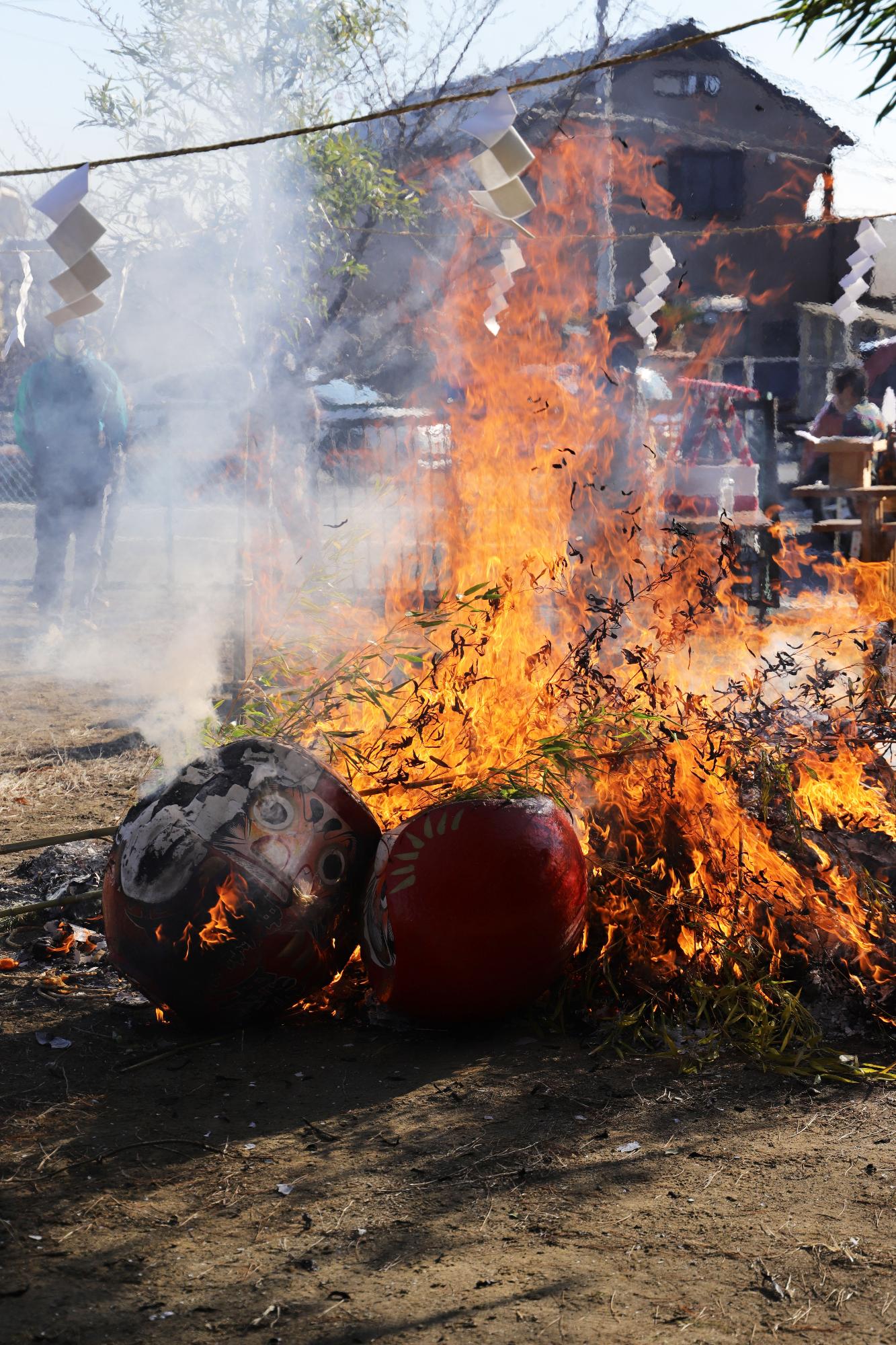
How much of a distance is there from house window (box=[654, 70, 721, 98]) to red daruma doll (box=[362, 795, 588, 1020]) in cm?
3009

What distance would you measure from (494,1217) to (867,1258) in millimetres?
906

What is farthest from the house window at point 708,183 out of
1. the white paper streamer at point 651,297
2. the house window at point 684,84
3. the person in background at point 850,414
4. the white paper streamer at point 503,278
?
the person in background at point 850,414

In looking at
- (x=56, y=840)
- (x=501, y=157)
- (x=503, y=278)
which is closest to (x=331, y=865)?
(x=56, y=840)

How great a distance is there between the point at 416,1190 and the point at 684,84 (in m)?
31.7

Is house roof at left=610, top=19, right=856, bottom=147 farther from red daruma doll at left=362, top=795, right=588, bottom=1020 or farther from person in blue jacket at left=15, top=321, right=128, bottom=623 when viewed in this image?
red daruma doll at left=362, top=795, right=588, bottom=1020

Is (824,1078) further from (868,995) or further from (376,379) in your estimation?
(376,379)

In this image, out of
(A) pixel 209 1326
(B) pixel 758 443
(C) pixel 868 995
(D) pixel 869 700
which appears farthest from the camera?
(B) pixel 758 443

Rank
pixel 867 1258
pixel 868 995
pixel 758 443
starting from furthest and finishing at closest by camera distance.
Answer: pixel 758 443, pixel 868 995, pixel 867 1258

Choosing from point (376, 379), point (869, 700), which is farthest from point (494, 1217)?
point (376, 379)

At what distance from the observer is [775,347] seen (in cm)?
3102

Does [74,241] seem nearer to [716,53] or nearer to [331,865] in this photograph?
[331,865]

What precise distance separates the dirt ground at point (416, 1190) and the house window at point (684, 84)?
3044 cm

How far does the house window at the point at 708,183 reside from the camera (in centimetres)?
3042

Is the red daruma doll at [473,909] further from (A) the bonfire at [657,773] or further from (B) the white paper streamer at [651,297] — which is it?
(B) the white paper streamer at [651,297]
